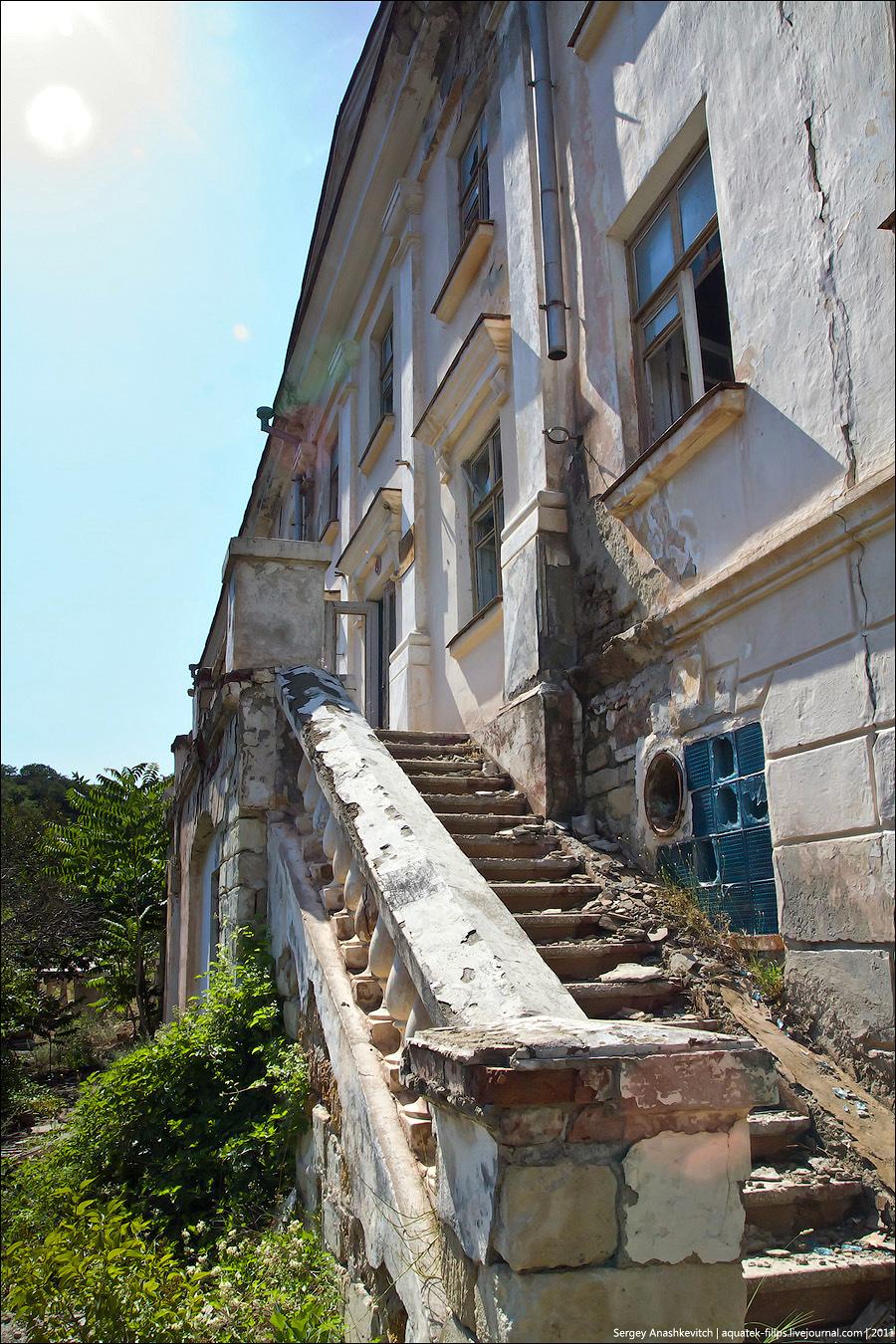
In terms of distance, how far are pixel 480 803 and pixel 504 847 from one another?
66 cm

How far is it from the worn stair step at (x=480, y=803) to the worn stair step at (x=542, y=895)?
0.86 metres

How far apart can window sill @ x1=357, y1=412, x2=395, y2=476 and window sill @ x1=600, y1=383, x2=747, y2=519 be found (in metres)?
5.71

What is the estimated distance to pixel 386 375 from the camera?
12.3 meters

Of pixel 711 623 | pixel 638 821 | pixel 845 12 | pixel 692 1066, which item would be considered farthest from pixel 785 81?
pixel 692 1066

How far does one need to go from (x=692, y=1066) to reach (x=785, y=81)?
4.44 meters

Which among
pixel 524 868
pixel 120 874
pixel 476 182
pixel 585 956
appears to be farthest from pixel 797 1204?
pixel 120 874

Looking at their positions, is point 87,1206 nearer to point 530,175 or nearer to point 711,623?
point 711,623

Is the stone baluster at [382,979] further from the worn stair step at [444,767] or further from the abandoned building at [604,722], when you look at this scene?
the worn stair step at [444,767]

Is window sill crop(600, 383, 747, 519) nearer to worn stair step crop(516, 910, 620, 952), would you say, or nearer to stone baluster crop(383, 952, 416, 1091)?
worn stair step crop(516, 910, 620, 952)

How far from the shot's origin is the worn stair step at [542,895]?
14.4ft

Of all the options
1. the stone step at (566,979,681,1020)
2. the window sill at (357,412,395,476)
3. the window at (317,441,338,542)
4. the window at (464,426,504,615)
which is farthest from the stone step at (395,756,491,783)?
the window at (317,441,338,542)

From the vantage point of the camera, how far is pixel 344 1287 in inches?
101

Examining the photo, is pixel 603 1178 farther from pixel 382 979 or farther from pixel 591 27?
pixel 591 27

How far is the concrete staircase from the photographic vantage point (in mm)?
2471
